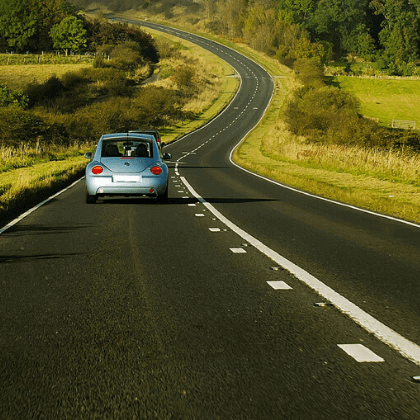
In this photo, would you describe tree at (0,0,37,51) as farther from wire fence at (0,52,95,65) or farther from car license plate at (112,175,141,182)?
car license plate at (112,175,141,182)

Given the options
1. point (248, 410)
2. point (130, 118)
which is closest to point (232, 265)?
point (248, 410)

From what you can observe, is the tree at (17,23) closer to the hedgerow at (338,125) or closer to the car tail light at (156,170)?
the hedgerow at (338,125)

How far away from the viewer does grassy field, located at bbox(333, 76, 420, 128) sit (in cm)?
7860

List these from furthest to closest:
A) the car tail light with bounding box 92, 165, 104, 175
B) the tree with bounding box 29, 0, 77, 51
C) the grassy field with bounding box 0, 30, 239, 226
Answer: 1. the tree with bounding box 29, 0, 77, 51
2. the grassy field with bounding box 0, 30, 239, 226
3. the car tail light with bounding box 92, 165, 104, 175

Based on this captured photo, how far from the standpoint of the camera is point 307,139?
4788cm

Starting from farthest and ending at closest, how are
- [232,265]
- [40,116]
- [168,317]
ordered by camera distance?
[40,116], [232,265], [168,317]

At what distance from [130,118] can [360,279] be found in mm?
61356

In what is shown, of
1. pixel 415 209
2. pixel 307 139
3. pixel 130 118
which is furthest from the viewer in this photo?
pixel 130 118

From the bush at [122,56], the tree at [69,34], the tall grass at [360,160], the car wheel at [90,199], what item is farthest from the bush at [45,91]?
the car wheel at [90,199]

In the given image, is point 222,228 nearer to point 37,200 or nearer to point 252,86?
point 37,200

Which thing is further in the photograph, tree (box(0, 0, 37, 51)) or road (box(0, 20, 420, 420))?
tree (box(0, 0, 37, 51))

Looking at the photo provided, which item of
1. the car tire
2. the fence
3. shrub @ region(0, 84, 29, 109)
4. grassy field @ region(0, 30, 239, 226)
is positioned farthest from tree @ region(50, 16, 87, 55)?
the car tire

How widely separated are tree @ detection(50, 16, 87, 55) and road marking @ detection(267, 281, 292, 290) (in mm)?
102461

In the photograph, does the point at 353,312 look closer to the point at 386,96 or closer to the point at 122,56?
the point at 386,96
